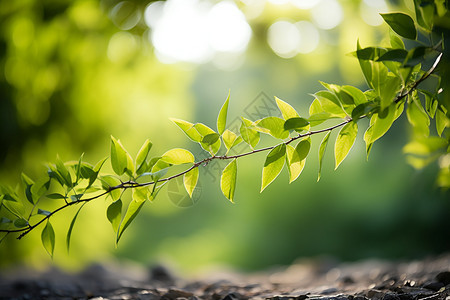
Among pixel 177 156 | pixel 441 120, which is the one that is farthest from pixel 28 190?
pixel 441 120

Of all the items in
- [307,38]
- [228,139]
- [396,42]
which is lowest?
[228,139]

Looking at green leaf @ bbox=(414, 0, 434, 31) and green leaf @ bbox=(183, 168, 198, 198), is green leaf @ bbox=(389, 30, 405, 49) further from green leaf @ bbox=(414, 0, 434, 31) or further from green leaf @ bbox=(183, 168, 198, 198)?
green leaf @ bbox=(183, 168, 198, 198)

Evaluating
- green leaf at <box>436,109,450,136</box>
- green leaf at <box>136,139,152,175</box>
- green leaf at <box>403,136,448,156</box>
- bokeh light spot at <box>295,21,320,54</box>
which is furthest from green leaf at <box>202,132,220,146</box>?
bokeh light spot at <box>295,21,320,54</box>

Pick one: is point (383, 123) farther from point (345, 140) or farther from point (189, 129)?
point (189, 129)

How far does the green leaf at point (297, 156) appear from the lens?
64cm

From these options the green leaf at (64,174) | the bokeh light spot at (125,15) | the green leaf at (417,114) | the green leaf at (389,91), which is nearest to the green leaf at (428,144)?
the green leaf at (417,114)

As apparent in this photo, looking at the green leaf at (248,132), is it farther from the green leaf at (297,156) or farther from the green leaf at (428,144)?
the green leaf at (428,144)

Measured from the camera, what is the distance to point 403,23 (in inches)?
23.2

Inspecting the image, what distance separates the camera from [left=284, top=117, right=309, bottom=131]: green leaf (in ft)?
1.99

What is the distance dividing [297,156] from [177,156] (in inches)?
8.6

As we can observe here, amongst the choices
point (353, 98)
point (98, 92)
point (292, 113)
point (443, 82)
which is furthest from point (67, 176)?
point (98, 92)

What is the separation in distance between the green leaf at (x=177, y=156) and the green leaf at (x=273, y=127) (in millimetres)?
137

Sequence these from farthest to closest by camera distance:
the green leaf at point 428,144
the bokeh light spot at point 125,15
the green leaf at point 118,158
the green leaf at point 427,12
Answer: the bokeh light spot at point 125,15
the green leaf at point 428,144
the green leaf at point 118,158
the green leaf at point 427,12

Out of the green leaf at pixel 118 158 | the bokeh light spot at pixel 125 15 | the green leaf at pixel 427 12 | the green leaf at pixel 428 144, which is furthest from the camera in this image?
the bokeh light spot at pixel 125 15
